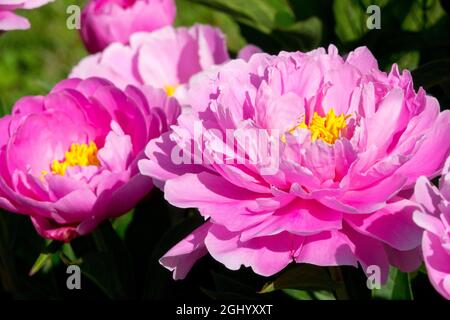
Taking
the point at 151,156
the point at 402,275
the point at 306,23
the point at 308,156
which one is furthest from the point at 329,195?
the point at 306,23

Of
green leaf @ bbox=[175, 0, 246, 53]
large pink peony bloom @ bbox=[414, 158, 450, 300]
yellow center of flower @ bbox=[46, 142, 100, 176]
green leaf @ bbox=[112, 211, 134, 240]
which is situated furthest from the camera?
green leaf @ bbox=[175, 0, 246, 53]

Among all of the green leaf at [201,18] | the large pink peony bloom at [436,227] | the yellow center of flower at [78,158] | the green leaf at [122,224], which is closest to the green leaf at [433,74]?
the large pink peony bloom at [436,227]

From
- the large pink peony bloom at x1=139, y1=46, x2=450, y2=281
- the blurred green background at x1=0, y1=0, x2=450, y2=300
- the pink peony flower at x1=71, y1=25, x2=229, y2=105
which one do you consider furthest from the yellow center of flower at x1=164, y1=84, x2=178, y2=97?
the large pink peony bloom at x1=139, y1=46, x2=450, y2=281

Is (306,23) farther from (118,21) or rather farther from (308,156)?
(308,156)

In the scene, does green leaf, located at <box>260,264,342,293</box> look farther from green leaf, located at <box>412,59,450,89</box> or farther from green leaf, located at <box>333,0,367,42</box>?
green leaf, located at <box>333,0,367,42</box>

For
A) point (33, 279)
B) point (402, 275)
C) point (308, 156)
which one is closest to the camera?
point (308, 156)

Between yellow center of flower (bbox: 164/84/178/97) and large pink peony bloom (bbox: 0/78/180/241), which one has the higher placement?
large pink peony bloom (bbox: 0/78/180/241)

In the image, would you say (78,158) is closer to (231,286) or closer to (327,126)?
(231,286)
